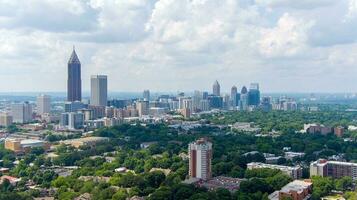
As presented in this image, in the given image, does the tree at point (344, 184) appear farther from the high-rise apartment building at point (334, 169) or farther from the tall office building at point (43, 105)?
the tall office building at point (43, 105)

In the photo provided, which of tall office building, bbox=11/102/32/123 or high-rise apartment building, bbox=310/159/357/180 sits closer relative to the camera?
high-rise apartment building, bbox=310/159/357/180

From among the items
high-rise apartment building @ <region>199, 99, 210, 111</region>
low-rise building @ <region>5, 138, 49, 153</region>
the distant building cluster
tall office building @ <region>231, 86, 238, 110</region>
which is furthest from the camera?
tall office building @ <region>231, 86, 238, 110</region>

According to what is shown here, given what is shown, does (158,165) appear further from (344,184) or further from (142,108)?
(142,108)

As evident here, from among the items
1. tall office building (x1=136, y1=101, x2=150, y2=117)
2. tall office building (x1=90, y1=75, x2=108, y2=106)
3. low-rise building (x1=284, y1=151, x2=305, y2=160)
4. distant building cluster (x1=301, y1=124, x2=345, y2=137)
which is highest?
tall office building (x1=90, y1=75, x2=108, y2=106)

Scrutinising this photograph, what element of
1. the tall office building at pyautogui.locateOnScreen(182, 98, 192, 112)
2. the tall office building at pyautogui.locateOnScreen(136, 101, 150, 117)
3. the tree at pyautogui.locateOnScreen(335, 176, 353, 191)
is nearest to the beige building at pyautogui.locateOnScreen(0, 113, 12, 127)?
the tall office building at pyautogui.locateOnScreen(136, 101, 150, 117)

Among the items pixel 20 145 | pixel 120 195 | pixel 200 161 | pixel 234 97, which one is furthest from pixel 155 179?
pixel 234 97

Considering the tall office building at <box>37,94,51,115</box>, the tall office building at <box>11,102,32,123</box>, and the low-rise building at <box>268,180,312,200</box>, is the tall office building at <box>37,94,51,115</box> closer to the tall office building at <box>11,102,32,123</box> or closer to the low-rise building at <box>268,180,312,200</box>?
the tall office building at <box>11,102,32,123</box>
